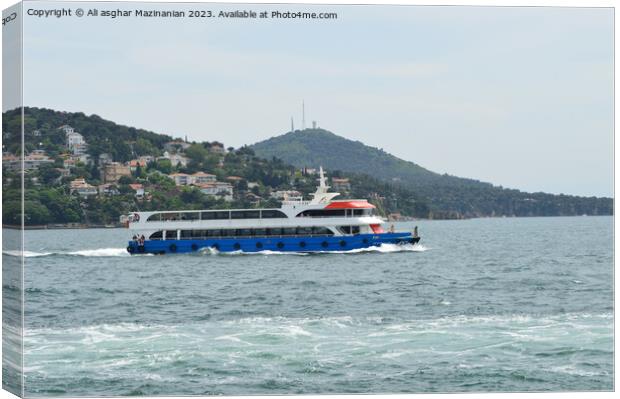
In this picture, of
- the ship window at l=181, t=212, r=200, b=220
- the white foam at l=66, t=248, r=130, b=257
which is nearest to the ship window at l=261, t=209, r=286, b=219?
the ship window at l=181, t=212, r=200, b=220

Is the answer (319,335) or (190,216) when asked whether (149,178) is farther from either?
(319,335)

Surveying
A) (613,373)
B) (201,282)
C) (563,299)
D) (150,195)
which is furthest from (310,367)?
(150,195)

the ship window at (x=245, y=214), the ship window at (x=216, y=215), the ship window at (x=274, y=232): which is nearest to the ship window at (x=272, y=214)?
the ship window at (x=245, y=214)

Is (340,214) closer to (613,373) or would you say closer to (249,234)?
(249,234)

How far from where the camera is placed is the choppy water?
70.5ft

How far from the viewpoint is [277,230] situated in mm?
55250

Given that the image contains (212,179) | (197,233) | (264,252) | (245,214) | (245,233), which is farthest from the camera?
(212,179)

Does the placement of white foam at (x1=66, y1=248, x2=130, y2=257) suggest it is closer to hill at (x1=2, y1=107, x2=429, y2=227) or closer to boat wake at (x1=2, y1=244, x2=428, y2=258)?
boat wake at (x1=2, y1=244, x2=428, y2=258)

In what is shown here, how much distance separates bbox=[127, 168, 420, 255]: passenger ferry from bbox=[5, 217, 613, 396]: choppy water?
14.8 m

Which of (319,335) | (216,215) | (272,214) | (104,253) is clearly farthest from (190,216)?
(319,335)

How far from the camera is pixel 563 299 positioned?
3162 cm

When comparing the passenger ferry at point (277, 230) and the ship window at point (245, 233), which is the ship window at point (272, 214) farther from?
the ship window at point (245, 233)

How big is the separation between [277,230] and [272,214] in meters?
0.89

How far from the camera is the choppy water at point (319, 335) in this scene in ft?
70.5
